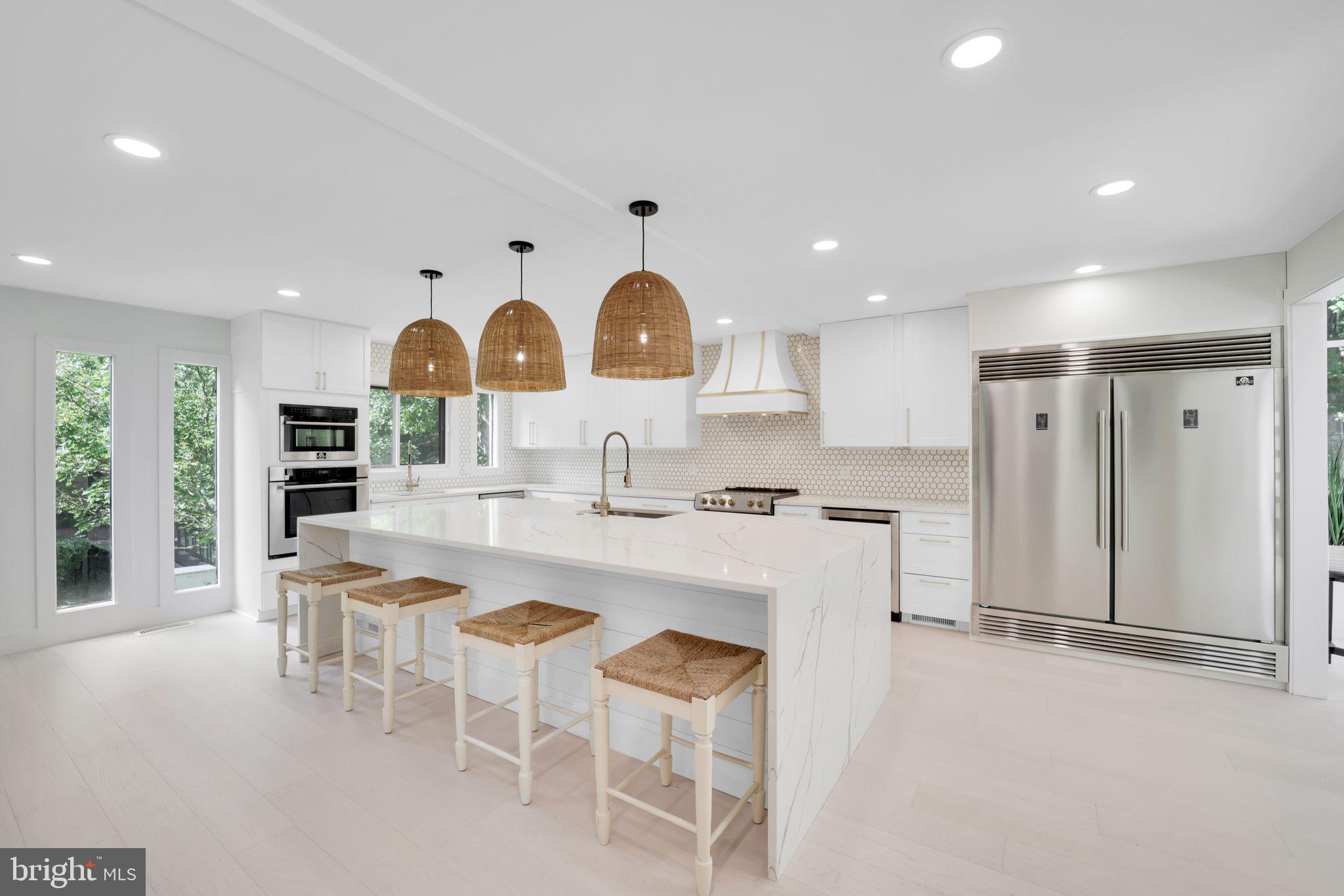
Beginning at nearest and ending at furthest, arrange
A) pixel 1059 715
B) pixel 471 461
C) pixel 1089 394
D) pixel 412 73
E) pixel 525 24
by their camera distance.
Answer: pixel 525 24 < pixel 412 73 < pixel 1059 715 < pixel 1089 394 < pixel 471 461

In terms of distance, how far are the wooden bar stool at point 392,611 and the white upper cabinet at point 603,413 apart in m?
2.80

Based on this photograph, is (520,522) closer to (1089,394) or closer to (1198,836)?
(1198,836)

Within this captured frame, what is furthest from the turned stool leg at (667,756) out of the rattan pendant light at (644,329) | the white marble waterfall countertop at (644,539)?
the rattan pendant light at (644,329)

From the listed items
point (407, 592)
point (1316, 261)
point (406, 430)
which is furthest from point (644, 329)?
point (406, 430)

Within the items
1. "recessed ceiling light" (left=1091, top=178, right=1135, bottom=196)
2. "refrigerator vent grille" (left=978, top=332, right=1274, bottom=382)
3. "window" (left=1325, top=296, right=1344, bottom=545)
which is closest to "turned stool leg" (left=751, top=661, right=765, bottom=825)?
"recessed ceiling light" (left=1091, top=178, right=1135, bottom=196)

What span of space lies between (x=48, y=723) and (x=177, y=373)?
270 cm

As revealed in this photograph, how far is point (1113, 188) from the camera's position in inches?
93.5

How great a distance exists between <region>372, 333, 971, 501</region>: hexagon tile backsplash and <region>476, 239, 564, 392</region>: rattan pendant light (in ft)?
10.3

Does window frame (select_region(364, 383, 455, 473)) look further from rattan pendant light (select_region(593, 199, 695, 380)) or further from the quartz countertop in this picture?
rattan pendant light (select_region(593, 199, 695, 380))

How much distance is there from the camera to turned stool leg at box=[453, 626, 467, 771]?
2281 millimetres

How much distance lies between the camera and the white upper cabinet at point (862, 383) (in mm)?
4625

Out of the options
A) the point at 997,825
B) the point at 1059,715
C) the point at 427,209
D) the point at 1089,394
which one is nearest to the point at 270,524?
the point at 427,209

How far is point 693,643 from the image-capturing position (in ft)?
6.70

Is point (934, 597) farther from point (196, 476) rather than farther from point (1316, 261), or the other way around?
point (196, 476)
